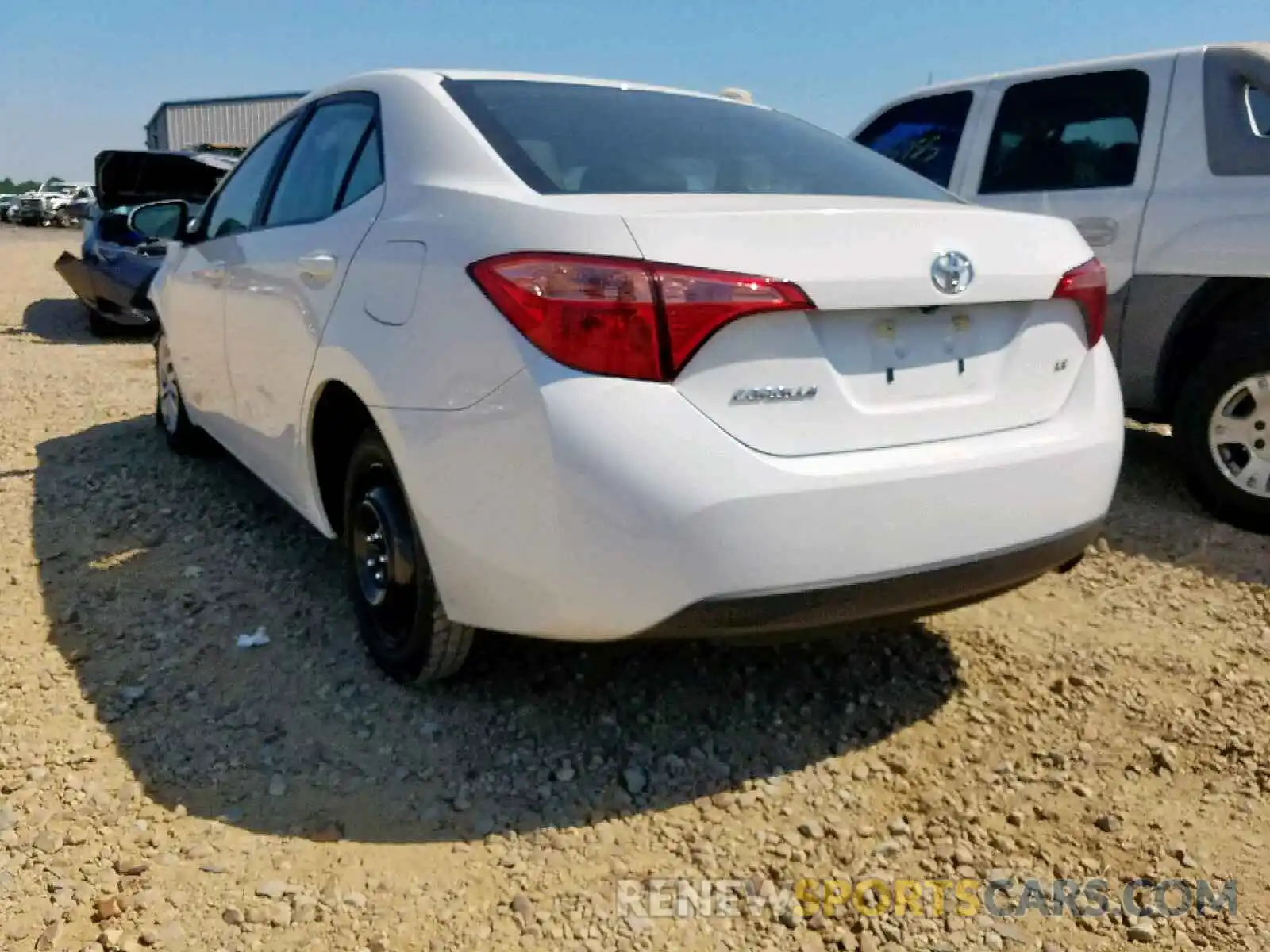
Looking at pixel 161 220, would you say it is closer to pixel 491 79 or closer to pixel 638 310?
pixel 491 79

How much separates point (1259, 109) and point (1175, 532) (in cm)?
169

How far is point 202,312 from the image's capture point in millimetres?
4188

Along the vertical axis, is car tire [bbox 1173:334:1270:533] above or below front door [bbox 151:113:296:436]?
below

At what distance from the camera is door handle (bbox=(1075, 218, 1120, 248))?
14.6 ft

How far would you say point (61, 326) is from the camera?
36.1 feet

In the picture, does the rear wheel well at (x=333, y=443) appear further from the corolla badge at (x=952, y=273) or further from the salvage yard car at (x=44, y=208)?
the salvage yard car at (x=44, y=208)

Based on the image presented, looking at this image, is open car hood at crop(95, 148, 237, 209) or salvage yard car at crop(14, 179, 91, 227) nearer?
open car hood at crop(95, 148, 237, 209)

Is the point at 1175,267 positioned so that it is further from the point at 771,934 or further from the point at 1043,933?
the point at 771,934

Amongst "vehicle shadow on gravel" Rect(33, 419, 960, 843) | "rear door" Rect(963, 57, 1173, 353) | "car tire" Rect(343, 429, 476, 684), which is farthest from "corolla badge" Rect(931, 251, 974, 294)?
"rear door" Rect(963, 57, 1173, 353)

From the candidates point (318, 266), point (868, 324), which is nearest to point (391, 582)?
point (318, 266)

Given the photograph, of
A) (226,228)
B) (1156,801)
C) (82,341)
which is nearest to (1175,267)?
(1156,801)

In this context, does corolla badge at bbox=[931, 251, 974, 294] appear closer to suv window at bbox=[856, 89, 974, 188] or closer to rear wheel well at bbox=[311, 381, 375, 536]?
rear wheel well at bbox=[311, 381, 375, 536]

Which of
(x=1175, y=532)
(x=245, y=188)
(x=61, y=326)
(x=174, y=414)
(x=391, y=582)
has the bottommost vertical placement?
(x=61, y=326)

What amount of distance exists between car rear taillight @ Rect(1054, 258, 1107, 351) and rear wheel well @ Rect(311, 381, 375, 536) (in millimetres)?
1825
